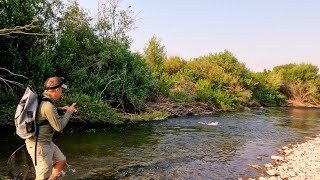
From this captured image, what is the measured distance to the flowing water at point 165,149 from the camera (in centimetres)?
1019

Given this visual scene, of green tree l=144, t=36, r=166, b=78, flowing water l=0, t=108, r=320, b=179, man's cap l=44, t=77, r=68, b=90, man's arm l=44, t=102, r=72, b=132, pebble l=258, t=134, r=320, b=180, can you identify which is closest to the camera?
man's arm l=44, t=102, r=72, b=132

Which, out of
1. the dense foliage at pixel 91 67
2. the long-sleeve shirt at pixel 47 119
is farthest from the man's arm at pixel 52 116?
the dense foliage at pixel 91 67

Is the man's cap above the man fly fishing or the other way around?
above

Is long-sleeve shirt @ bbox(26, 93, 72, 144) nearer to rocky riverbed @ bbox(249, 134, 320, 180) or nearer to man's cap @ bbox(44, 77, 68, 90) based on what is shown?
man's cap @ bbox(44, 77, 68, 90)

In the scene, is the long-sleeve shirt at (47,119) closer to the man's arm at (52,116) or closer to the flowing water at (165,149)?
the man's arm at (52,116)

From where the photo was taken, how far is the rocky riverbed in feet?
32.0

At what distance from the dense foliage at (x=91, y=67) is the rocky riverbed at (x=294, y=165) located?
8.77 metres

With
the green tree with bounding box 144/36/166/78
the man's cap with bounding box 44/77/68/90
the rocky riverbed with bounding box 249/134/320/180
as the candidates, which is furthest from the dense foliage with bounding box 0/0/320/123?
the rocky riverbed with bounding box 249/134/320/180

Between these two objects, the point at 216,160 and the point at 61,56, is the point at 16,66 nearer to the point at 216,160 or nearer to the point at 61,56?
the point at 61,56

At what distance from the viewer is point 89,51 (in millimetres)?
24344

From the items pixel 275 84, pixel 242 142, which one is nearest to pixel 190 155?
pixel 242 142

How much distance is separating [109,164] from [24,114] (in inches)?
221

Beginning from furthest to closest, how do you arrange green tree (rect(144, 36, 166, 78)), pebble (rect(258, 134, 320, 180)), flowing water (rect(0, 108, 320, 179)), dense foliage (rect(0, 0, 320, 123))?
green tree (rect(144, 36, 166, 78)), dense foliage (rect(0, 0, 320, 123)), flowing water (rect(0, 108, 320, 179)), pebble (rect(258, 134, 320, 180))

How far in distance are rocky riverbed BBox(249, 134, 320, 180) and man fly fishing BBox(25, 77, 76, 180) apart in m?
6.00
